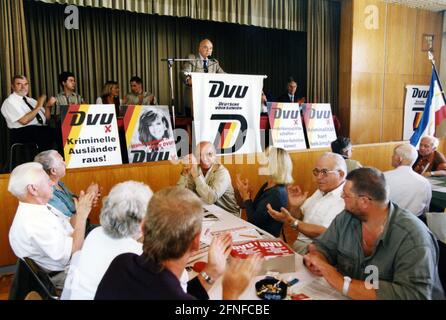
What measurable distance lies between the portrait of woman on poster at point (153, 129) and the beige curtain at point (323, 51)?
3.81m

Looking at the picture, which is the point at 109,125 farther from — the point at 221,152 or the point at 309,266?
the point at 309,266

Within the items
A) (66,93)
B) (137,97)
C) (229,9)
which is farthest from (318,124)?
(66,93)

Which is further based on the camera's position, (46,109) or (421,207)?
(46,109)

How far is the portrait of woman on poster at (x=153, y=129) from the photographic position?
418cm

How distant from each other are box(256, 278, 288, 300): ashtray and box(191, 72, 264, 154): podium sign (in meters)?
2.77

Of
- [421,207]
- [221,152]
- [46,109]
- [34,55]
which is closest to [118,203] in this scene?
[421,207]

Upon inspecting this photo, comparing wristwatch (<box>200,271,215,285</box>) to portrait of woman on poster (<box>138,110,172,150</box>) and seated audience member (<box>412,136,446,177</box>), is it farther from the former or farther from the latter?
seated audience member (<box>412,136,446,177</box>)

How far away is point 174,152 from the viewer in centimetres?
436

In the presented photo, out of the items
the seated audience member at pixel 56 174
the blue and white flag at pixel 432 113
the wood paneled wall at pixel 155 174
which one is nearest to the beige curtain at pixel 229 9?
the wood paneled wall at pixel 155 174

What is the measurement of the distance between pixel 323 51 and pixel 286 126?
9.17ft

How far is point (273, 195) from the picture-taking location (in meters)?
2.41

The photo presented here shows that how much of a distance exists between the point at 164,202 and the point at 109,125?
297 centimetres

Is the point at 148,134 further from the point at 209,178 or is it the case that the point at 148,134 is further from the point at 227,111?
the point at 209,178

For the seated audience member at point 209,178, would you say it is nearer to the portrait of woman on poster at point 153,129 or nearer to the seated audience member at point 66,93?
the portrait of woman on poster at point 153,129
